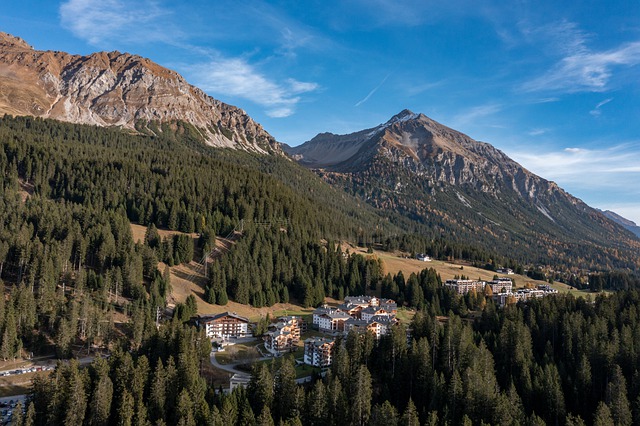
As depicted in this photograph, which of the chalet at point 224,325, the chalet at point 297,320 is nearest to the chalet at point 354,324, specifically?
the chalet at point 297,320

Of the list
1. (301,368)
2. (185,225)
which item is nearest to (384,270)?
(185,225)

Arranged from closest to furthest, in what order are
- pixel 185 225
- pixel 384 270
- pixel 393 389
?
1. pixel 393 389
2. pixel 185 225
3. pixel 384 270

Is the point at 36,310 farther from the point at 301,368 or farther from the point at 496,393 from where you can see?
the point at 496,393

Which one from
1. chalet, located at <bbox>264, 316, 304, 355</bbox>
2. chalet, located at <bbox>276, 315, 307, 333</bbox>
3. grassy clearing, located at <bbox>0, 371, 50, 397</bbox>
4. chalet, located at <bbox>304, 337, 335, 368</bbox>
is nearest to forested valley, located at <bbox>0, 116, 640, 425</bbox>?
chalet, located at <bbox>304, 337, 335, 368</bbox>

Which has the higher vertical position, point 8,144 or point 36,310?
point 8,144

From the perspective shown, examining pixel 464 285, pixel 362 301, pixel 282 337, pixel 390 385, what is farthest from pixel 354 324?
pixel 464 285

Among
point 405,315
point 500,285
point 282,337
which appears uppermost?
point 500,285

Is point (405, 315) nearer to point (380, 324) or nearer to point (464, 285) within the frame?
point (380, 324)
